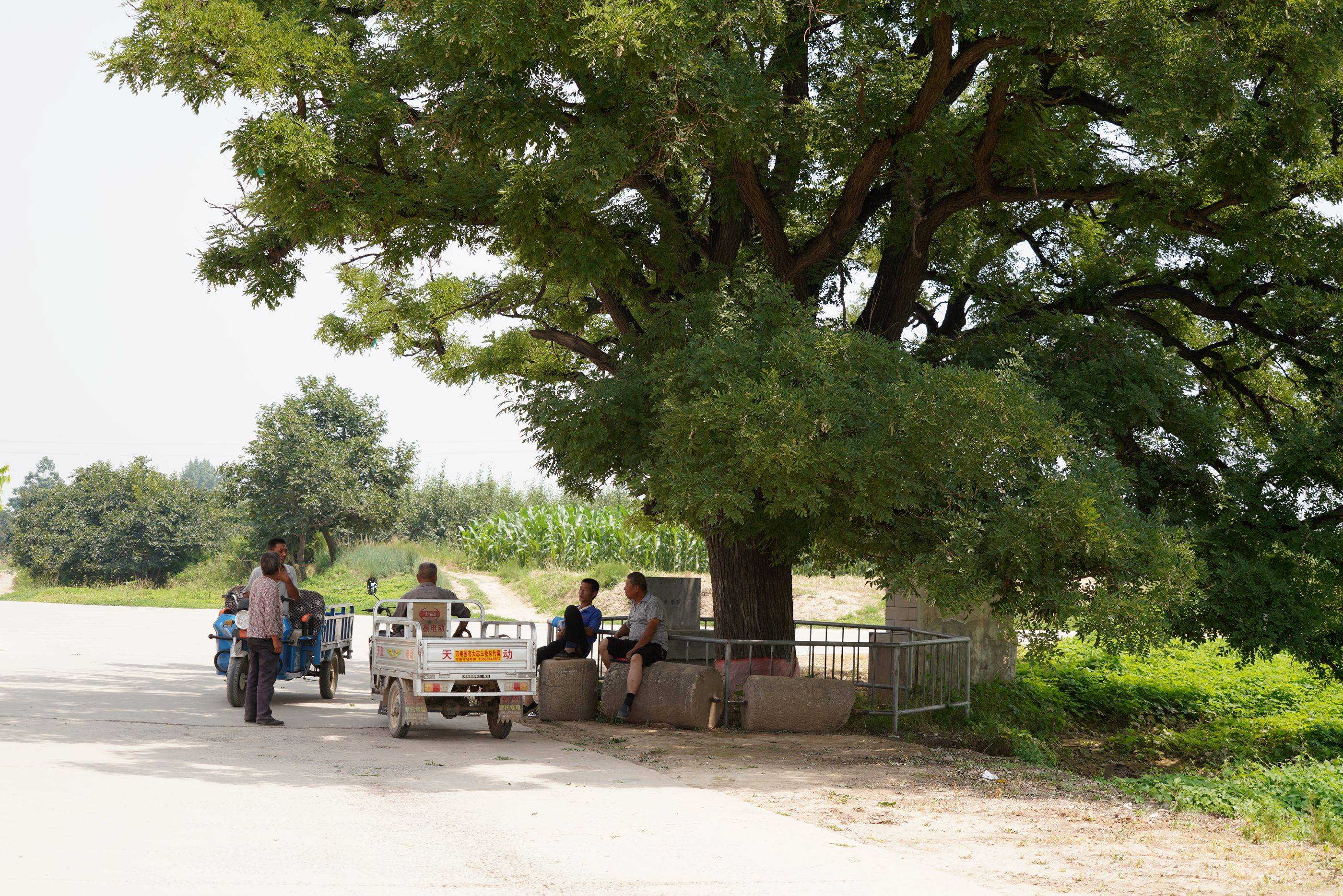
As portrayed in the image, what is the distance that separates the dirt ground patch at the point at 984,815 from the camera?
6.44 metres

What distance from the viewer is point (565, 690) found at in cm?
1295

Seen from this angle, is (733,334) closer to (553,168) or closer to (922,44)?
(553,168)

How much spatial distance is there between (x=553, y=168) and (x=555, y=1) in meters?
1.61

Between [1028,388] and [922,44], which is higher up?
[922,44]

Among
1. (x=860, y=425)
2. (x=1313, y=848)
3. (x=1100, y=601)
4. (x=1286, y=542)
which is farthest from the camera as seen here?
(x=1286, y=542)

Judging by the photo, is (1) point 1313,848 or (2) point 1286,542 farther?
(2) point 1286,542

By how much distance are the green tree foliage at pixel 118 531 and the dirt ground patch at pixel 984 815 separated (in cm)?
4293

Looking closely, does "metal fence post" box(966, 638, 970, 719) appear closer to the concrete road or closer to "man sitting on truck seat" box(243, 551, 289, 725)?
the concrete road

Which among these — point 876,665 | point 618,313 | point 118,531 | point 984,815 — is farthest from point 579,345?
point 118,531

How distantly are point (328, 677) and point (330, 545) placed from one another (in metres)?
34.3

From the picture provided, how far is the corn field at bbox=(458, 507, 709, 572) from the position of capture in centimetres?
3725

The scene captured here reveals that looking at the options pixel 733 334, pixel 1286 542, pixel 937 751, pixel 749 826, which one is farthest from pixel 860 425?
pixel 1286 542

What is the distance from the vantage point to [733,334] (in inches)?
458

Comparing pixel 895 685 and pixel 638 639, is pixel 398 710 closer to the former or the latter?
pixel 638 639
